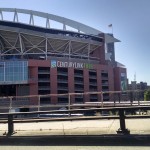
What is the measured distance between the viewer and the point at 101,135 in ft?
Answer: 27.8

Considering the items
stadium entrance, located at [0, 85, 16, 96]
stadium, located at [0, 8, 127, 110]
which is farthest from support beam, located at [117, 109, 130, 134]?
stadium entrance, located at [0, 85, 16, 96]

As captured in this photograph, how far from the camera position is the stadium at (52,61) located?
87.2m

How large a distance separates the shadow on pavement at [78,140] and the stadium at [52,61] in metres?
70.5

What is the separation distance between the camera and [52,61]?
293 feet

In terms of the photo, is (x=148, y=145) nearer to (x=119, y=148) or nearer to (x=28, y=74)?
(x=119, y=148)

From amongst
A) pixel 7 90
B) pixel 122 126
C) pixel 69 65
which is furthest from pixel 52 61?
pixel 122 126

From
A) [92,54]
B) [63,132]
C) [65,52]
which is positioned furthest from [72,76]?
[63,132]

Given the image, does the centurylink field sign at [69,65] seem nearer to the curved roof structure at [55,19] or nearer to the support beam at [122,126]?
the curved roof structure at [55,19]

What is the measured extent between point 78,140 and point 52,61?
8136 centimetres

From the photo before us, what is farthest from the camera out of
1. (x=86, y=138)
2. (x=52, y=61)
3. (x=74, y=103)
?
(x=52, y=61)

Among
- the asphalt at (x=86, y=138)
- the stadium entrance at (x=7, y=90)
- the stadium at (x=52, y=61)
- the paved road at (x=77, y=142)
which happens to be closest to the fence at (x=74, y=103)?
the asphalt at (x=86, y=138)

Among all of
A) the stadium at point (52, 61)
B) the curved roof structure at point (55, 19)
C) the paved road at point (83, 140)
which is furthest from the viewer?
the curved roof structure at point (55, 19)

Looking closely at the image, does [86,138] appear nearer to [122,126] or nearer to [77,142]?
[77,142]

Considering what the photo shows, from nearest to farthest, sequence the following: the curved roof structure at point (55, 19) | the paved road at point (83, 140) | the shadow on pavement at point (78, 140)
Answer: the paved road at point (83, 140) < the shadow on pavement at point (78, 140) < the curved roof structure at point (55, 19)
